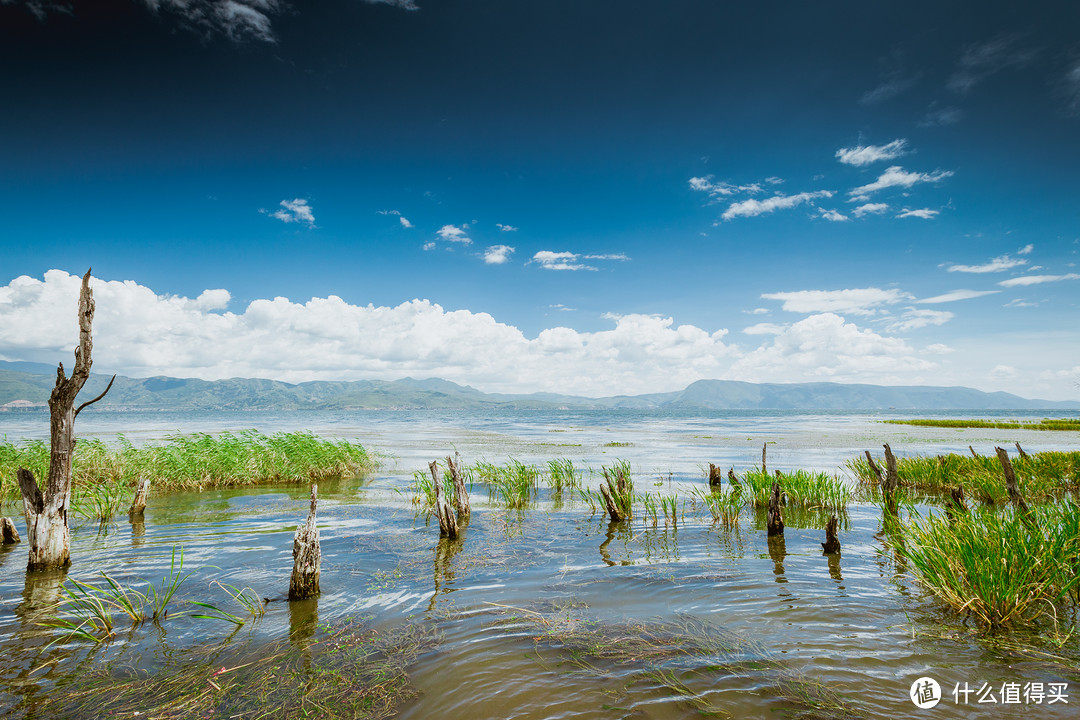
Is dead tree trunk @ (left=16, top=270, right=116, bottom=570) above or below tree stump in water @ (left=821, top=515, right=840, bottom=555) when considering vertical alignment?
above

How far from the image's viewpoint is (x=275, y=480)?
22953 millimetres

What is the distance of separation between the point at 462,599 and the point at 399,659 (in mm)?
2446

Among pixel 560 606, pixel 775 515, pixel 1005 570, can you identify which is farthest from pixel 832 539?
pixel 560 606

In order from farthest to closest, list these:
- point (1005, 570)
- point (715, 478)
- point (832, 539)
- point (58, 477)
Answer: point (715, 478), point (832, 539), point (58, 477), point (1005, 570)

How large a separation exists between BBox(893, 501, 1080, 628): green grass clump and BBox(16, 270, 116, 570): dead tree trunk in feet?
48.7

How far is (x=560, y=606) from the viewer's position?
8.68 m

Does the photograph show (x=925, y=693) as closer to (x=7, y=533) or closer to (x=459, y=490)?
(x=459, y=490)

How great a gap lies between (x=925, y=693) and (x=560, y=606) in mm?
5039

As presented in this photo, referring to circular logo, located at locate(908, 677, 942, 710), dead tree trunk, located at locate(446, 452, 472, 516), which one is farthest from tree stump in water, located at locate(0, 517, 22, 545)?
circular logo, located at locate(908, 677, 942, 710)

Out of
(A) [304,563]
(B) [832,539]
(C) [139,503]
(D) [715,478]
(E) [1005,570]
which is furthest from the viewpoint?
(D) [715,478]

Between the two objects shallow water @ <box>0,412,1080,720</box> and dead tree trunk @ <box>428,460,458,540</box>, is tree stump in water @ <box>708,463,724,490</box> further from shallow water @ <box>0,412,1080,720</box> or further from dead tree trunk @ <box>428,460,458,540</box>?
dead tree trunk @ <box>428,460,458,540</box>

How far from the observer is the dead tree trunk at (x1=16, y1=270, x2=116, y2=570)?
9.67 metres

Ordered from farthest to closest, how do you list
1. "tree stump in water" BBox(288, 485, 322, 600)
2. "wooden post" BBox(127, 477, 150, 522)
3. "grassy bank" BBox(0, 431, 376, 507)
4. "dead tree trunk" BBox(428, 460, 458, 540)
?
"grassy bank" BBox(0, 431, 376, 507)
"wooden post" BBox(127, 477, 150, 522)
"dead tree trunk" BBox(428, 460, 458, 540)
"tree stump in water" BBox(288, 485, 322, 600)

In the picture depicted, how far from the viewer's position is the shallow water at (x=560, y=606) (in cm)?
586
